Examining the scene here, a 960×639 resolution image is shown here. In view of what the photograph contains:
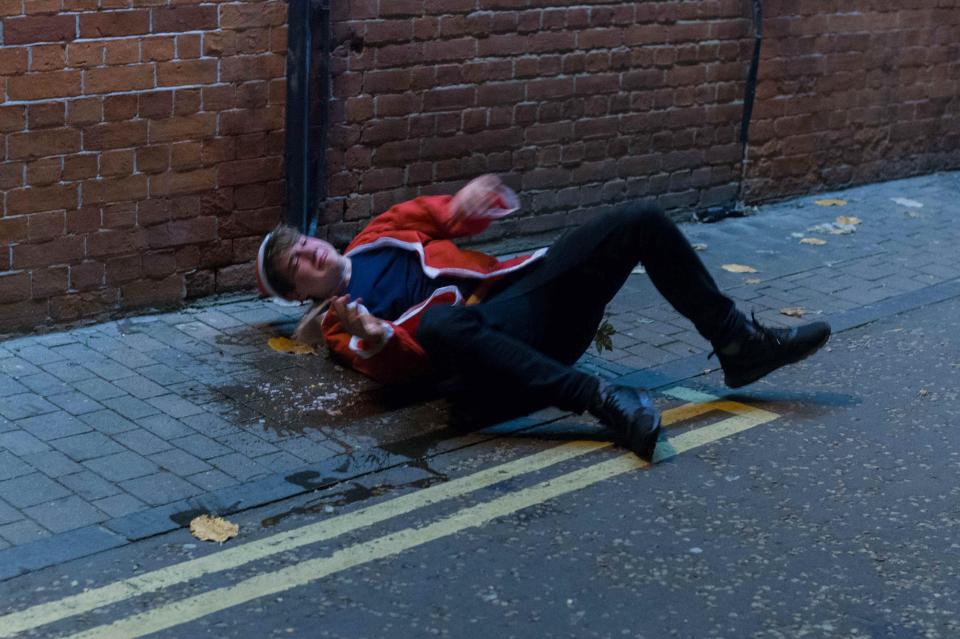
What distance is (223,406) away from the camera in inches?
211

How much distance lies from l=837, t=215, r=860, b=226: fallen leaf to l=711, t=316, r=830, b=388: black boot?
10.4 feet

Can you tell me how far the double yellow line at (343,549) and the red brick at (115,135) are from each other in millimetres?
2278

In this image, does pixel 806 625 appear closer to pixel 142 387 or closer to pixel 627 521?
pixel 627 521

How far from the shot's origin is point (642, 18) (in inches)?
311

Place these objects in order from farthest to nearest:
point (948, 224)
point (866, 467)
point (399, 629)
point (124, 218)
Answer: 1. point (948, 224)
2. point (124, 218)
3. point (866, 467)
4. point (399, 629)

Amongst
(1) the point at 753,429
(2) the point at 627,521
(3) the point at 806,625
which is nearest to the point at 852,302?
(1) the point at 753,429

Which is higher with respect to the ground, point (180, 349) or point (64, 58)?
point (64, 58)

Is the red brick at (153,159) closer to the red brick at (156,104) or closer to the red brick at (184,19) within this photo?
the red brick at (156,104)

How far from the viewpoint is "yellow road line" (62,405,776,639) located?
3814mm

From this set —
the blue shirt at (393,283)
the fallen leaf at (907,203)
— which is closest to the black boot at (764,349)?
the blue shirt at (393,283)

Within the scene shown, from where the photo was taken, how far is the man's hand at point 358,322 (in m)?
5.02

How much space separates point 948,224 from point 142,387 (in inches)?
205

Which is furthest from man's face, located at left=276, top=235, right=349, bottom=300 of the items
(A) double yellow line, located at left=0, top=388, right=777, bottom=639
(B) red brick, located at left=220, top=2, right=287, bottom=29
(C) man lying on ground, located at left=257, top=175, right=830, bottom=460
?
(B) red brick, located at left=220, top=2, right=287, bottom=29

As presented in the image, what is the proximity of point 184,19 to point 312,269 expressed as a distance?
1.50 metres
